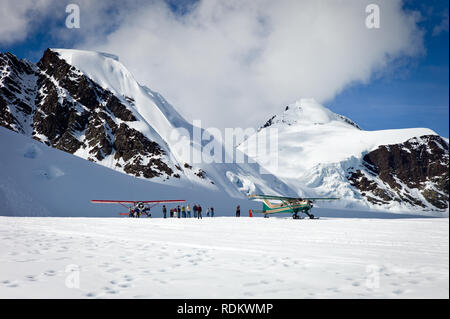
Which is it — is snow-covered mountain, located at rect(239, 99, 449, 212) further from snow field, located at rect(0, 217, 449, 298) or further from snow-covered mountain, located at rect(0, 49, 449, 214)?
snow field, located at rect(0, 217, 449, 298)

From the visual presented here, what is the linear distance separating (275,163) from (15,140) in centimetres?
13212

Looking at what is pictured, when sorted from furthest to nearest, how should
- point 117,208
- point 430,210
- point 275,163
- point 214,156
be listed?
point 430,210, point 275,163, point 214,156, point 117,208

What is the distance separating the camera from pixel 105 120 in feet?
378

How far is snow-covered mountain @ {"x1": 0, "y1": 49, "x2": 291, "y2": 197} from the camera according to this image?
102m

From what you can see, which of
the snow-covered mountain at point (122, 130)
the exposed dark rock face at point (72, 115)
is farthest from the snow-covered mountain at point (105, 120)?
the snow-covered mountain at point (122, 130)

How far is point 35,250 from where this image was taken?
8898mm

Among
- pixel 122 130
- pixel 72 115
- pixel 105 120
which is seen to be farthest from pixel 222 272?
pixel 72 115

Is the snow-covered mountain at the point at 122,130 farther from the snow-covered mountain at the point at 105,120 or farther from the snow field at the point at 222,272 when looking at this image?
the snow field at the point at 222,272

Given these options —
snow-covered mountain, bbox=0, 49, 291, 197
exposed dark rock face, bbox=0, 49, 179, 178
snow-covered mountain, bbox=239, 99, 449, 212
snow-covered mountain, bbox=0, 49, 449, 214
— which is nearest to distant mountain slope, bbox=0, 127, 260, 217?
snow-covered mountain, bbox=0, 49, 449, 214

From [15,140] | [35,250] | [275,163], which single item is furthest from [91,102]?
[35,250]

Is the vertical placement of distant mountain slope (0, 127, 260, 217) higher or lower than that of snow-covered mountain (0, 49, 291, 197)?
lower

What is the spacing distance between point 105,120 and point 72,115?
16.1 metres
